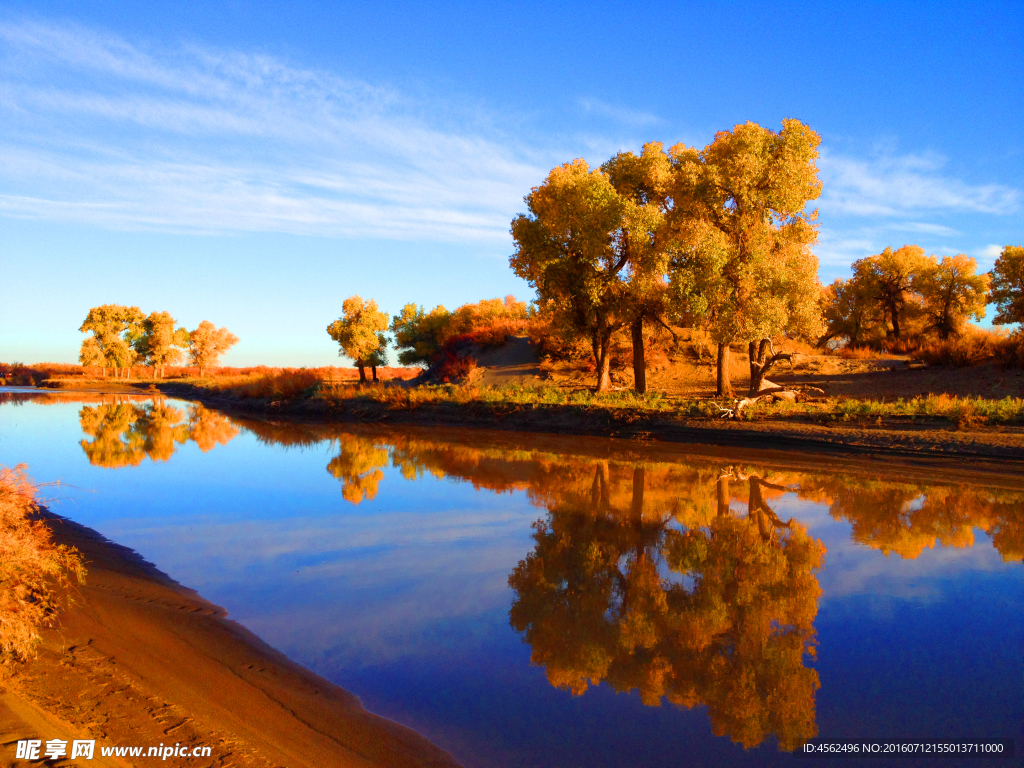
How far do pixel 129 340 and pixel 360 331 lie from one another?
48842mm

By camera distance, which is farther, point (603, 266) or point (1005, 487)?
point (603, 266)

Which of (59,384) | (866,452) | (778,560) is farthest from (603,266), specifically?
(59,384)

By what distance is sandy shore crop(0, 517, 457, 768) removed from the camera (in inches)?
151

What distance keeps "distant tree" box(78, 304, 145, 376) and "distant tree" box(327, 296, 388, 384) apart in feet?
147

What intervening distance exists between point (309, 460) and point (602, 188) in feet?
49.0

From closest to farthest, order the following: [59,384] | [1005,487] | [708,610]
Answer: [708,610], [1005,487], [59,384]

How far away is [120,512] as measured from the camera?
11.3 metres

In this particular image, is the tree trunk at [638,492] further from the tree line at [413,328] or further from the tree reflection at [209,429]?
the tree line at [413,328]

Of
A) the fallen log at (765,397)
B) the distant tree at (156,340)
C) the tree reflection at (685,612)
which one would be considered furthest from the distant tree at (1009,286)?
the distant tree at (156,340)

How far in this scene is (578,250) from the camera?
85.0 feet

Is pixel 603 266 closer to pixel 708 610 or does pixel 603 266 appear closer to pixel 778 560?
pixel 778 560

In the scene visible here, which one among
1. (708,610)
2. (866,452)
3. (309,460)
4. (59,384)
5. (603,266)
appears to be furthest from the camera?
(59,384)

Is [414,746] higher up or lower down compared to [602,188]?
lower down

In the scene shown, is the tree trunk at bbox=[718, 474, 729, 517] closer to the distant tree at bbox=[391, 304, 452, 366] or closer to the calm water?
the calm water
